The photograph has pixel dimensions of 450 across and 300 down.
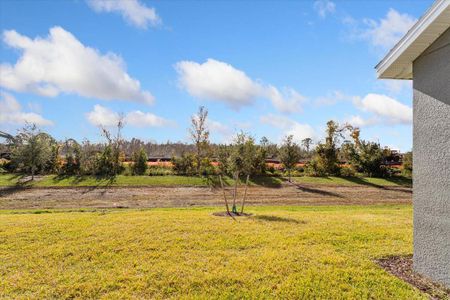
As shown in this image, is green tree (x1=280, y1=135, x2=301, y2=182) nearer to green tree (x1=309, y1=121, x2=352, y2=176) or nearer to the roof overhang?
green tree (x1=309, y1=121, x2=352, y2=176)

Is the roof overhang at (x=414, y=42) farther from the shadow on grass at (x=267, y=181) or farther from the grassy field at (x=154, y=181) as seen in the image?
the grassy field at (x=154, y=181)

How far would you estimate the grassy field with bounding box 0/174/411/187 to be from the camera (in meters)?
24.2

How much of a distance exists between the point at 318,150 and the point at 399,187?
741 centimetres

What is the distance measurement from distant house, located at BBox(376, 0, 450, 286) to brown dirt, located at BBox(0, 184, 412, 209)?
1297 centimetres

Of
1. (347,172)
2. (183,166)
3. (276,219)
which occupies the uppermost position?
(347,172)

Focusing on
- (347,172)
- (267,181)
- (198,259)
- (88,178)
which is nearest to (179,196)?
(267,181)

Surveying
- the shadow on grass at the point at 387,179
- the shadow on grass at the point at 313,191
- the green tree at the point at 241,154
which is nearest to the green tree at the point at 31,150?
the green tree at the point at 241,154

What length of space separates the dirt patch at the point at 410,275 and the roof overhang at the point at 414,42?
3.56 meters

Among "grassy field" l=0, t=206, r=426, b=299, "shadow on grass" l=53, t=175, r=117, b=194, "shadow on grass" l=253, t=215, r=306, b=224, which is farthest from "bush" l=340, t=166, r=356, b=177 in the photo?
"shadow on grass" l=253, t=215, r=306, b=224

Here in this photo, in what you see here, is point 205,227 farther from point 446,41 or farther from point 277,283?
point 446,41

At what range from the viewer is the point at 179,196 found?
2114cm

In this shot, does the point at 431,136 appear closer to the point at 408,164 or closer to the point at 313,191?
the point at 313,191

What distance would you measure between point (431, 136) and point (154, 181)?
21.8m

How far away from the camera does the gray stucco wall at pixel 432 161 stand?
5195 mm
